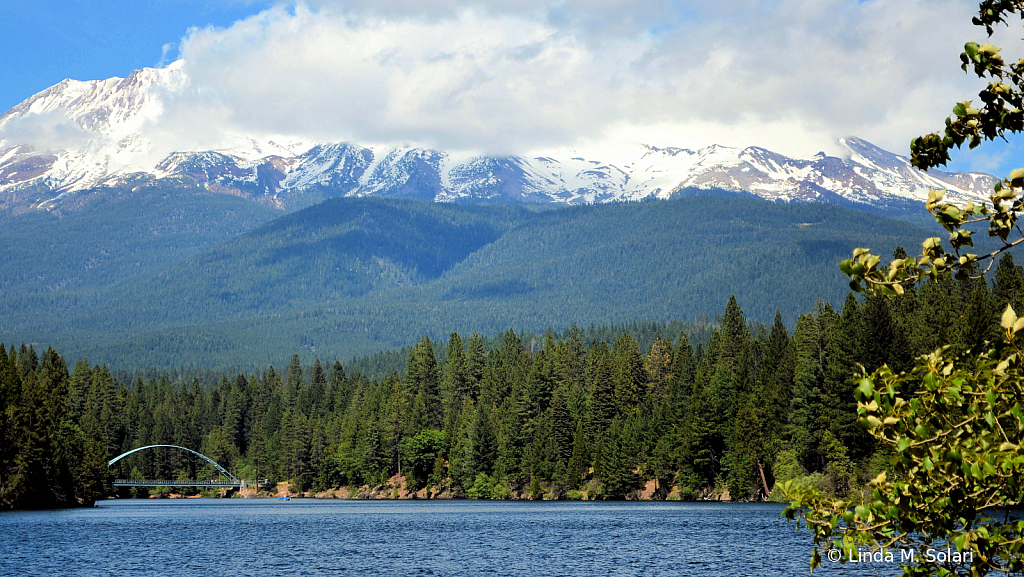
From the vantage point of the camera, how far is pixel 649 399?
468 feet

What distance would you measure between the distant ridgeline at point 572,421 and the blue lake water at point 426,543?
23.9 feet

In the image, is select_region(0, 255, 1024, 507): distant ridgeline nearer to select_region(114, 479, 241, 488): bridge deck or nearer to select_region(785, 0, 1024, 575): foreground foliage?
select_region(114, 479, 241, 488): bridge deck

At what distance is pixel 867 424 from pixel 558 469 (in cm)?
12847

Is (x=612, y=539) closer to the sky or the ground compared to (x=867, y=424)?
closer to the ground

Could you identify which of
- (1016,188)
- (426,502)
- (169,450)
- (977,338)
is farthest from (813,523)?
(169,450)

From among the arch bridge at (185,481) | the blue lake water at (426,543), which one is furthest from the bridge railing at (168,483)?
the blue lake water at (426,543)

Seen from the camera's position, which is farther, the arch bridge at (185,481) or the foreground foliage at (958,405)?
the arch bridge at (185,481)

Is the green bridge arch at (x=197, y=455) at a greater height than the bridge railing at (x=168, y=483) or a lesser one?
greater

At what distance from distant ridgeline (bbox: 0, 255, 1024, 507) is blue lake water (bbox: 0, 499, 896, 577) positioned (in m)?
7.30

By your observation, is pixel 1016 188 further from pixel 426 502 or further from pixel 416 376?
pixel 416 376

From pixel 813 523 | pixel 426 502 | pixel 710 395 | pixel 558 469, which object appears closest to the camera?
pixel 813 523

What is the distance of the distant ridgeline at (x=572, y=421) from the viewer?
A: 331 feet

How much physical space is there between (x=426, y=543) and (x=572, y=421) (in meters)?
70.5

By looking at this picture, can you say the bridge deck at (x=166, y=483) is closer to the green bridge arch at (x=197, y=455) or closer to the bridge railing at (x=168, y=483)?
the bridge railing at (x=168, y=483)
